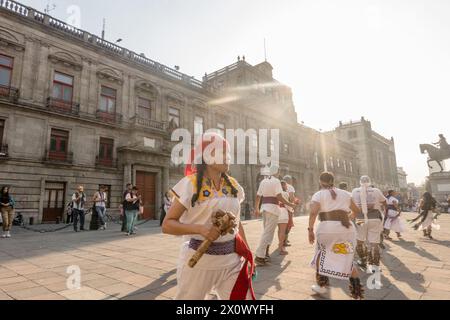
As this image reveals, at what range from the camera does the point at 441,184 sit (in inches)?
986

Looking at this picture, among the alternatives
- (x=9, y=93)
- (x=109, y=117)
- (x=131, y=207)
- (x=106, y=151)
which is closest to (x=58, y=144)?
(x=106, y=151)

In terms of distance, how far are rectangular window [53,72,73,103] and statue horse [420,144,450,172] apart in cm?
2740

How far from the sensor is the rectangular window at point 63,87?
648 inches

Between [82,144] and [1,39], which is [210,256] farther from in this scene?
[1,39]

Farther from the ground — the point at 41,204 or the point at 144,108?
the point at 144,108

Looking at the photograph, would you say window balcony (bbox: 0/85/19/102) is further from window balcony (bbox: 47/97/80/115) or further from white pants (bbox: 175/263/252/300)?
white pants (bbox: 175/263/252/300)

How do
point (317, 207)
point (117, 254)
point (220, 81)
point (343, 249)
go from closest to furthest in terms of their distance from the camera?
point (343, 249) < point (317, 207) < point (117, 254) < point (220, 81)

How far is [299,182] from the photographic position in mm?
34844

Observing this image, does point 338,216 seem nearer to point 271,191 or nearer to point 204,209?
point 271,191

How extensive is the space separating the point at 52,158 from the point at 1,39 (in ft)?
22.8

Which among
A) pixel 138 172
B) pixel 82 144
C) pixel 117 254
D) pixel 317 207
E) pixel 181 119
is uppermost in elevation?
pixel 181 119

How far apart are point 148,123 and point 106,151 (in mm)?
3550

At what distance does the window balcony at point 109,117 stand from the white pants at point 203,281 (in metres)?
18.1
